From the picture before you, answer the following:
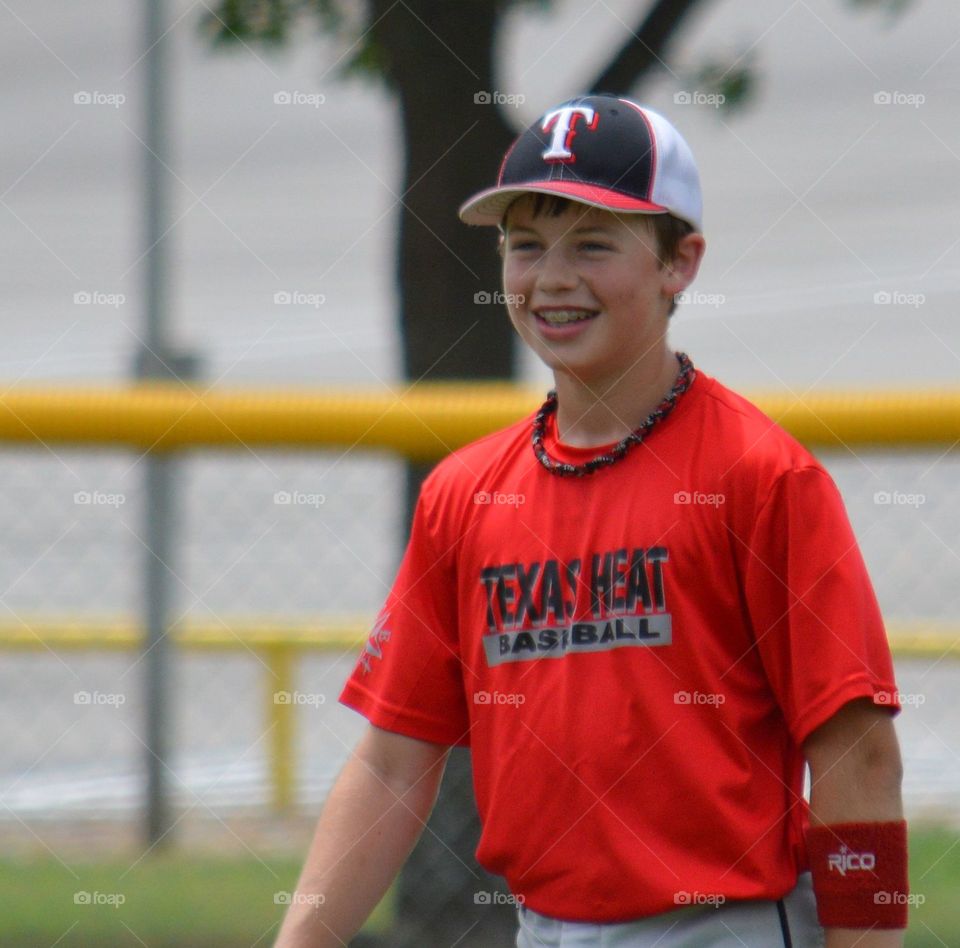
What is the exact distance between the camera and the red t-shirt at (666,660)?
186 centimetres

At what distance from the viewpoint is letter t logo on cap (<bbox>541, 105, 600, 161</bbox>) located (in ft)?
6.82

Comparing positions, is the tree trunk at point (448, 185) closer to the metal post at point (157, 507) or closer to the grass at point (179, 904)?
the metal post at point (157, 507)

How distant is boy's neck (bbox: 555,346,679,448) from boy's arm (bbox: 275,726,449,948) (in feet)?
1.92

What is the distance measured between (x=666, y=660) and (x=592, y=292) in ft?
1.80

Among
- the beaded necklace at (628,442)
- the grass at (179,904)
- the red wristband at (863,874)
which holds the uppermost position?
the beaded necklace at (628,442)

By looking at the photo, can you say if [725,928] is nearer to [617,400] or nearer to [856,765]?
[856,765]

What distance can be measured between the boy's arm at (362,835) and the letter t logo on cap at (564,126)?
0.95 metres

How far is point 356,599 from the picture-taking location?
4.03m

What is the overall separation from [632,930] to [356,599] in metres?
2.20

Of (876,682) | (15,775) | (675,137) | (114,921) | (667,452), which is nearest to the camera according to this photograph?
(876,682)

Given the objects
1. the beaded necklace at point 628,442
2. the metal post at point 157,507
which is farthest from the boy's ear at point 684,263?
the metal post at point 157,507

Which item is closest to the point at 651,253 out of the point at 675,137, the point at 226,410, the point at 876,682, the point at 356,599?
the point at 675,137

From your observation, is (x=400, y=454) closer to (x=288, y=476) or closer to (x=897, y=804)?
(x=288, y=476)

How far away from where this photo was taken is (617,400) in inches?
82.4
